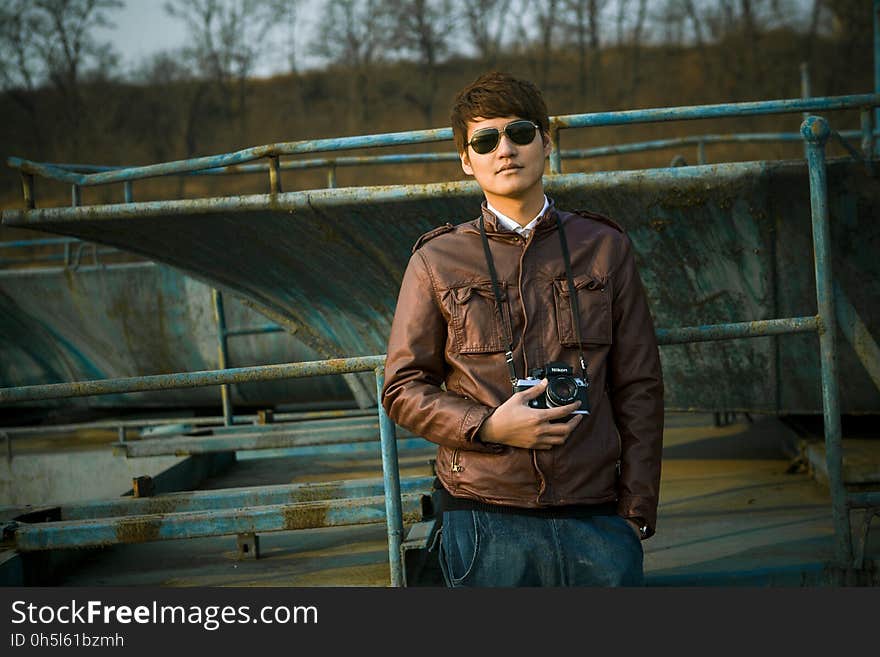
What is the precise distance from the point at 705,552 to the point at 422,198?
7.02ft

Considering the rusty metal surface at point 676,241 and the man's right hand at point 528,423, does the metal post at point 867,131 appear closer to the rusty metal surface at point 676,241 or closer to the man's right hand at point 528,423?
the rusty metal surface at point 676,241

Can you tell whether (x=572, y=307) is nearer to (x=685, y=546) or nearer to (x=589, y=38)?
(x=685, y=546)

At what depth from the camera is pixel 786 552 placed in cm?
445

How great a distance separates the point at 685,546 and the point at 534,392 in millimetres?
2740

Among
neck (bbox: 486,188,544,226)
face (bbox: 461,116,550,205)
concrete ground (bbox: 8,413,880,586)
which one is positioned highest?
face (bbox: 461,116,550,205)

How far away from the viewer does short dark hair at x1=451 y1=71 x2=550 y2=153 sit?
261 cm

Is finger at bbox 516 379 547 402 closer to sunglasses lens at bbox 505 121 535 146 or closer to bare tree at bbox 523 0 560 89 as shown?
sunglasses lens at bbox 505 121 535 146

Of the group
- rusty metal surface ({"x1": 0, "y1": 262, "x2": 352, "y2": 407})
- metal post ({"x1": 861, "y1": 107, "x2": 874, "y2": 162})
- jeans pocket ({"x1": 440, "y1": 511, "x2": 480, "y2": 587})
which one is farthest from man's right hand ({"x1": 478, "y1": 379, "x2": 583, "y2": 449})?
rusty metal surface ({"x1": 0, "y1": 262, "x2": 352, "y2": 407})

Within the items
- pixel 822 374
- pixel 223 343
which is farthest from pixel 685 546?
pixel 223 343

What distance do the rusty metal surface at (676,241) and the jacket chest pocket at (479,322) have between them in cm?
215

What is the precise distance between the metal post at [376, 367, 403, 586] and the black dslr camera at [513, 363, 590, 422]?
45.8 inches

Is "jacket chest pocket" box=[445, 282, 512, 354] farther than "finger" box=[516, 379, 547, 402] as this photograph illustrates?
Yes

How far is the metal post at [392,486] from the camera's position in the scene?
3.62 meters

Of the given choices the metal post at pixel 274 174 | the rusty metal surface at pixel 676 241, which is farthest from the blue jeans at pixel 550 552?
the metal post at pixel 274 174
